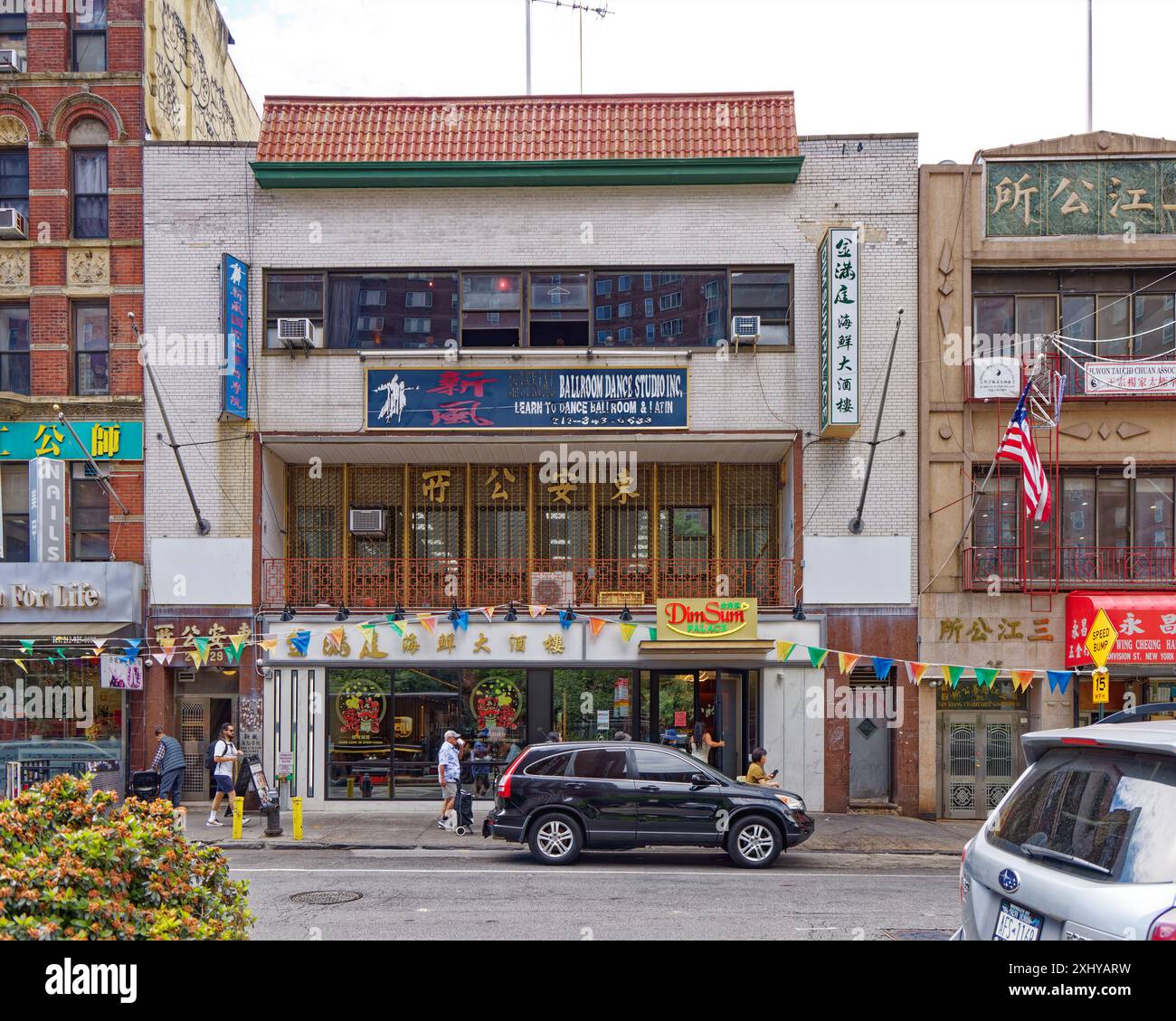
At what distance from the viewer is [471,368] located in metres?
18.6

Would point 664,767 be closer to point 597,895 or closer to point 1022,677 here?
point 597,895

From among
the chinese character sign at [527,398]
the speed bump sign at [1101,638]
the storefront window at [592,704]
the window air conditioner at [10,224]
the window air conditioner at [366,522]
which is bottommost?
the storefront window at [592,704]

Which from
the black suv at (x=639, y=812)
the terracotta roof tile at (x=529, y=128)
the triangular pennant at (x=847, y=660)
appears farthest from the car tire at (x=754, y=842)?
the terracotta roof tile at (x=529, y=128)

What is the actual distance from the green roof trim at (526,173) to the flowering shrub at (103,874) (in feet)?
48.8

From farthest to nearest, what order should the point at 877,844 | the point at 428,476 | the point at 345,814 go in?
the point at 428,476
the point at 345,814
the point at 877,844

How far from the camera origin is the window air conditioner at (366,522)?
19.5 metres

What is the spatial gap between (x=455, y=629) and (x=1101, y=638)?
1089 centimetres

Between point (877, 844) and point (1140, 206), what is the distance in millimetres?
12069

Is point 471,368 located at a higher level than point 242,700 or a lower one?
higher

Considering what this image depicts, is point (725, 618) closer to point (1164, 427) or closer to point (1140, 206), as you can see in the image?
point (1164, 427)

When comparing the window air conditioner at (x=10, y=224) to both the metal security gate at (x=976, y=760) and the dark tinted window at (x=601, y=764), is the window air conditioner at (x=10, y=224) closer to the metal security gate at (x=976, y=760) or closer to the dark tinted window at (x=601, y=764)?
the dark tinted window at (x=601, y=764)

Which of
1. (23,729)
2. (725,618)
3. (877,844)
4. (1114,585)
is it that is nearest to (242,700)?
(23,729)

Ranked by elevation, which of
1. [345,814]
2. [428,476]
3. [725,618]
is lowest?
[345,814]

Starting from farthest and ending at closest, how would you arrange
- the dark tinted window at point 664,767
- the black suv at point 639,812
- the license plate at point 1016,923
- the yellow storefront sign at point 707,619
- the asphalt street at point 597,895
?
1. the yellow storefront sign at point 707,619
2. the dark tinted window at point 664,767
3. the black suv at point 639,812
4. the asphalt street at point 597,895
5. the license plate at point 1016,923
